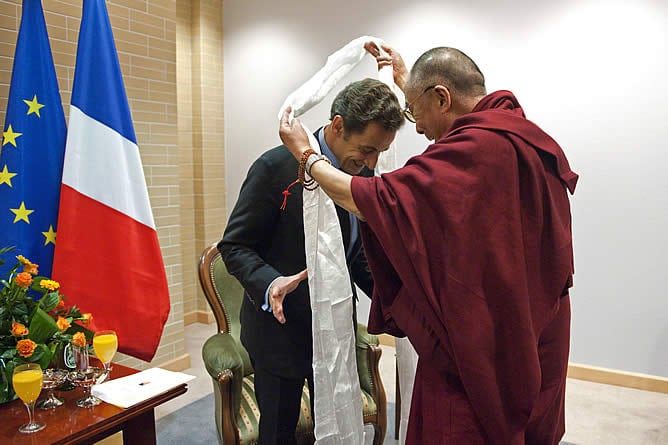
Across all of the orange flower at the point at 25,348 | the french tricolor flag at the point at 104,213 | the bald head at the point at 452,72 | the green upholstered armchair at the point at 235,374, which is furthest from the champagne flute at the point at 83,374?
the bald head at the point at 452,72

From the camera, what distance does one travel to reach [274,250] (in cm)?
175

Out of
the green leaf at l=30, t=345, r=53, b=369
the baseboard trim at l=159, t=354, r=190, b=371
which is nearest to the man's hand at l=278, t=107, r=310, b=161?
the green leaf at l=30, t=345, r=53, b=369

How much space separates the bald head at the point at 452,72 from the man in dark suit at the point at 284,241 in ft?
1.07

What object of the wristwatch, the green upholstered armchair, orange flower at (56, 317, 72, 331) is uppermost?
the wristwatch

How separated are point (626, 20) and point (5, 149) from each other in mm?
3367

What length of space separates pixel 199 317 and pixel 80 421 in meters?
3.41

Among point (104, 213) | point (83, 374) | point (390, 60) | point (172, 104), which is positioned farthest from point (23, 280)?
point (172, 104)

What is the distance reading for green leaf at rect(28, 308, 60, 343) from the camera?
1.71 m

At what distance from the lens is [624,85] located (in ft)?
11.0

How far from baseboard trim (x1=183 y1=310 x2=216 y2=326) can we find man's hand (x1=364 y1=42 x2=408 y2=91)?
11.4ft

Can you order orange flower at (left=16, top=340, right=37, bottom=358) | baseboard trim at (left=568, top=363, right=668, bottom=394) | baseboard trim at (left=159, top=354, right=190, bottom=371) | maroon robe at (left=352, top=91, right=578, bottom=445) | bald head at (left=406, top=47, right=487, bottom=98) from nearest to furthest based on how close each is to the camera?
maroon robe at (left=352, top=91, right=578, bottom=445), bald head at (left=406, top=47, right=487, bottom=98), orange flower at (left=16, top=340, right=37, bottom=358), baseboard trim at (left=568, top=363, right=668, bottom=394), baseboard trim at (left=159, top=354, right=190, bottom=371)

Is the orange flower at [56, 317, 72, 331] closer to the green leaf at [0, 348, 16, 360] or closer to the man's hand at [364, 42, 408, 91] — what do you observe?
the green leaf at [0, 348, 16, 360]

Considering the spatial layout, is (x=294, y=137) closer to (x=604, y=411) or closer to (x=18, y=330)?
(x=18, y=330)

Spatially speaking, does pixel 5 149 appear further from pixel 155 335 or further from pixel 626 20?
pixel 626 20
